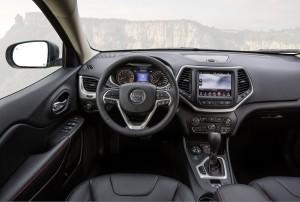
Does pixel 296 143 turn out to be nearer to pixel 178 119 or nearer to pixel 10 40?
pixel 178 119

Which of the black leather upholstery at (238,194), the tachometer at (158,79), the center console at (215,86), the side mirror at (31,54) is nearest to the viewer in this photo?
the black leather upholstery at (238,194)

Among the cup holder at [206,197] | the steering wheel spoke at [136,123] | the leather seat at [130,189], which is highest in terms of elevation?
the steering wheel spoke at [136,123]

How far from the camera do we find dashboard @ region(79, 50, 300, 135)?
2.54 m

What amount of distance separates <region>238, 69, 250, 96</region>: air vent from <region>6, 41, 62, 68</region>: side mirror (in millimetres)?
1264

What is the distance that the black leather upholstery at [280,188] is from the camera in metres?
1.88

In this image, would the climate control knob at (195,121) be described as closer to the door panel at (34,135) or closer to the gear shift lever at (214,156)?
the gear shift lever at (214,156)

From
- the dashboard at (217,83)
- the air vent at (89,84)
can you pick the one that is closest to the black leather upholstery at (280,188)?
the dashboard at (217,83)

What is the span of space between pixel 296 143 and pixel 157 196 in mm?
1774

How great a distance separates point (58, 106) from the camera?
230cm

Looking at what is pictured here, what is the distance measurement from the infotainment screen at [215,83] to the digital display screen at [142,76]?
0.40 metres

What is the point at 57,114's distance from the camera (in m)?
2.28

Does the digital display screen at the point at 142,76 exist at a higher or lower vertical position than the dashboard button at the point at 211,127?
higher

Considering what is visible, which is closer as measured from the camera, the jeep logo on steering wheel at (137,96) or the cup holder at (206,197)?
the jeep logo on steering wheel at (137,96)

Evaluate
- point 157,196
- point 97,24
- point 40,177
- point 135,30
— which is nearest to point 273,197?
point 157,196
